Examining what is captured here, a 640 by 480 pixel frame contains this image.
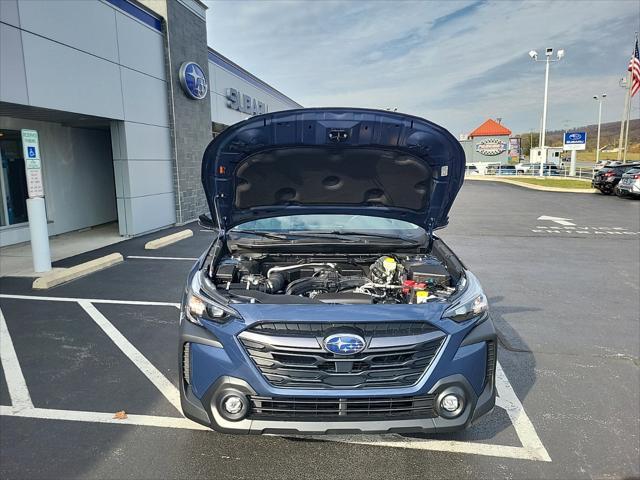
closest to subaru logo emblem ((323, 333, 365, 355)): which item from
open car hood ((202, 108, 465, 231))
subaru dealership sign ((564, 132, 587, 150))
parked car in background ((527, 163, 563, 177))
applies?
open car hood ((202, 108, 465, 231))

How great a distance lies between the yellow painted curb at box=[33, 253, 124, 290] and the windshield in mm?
4070

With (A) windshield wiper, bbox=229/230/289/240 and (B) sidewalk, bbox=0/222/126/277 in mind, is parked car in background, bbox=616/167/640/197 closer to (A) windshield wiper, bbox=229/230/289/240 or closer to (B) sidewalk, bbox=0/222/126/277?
(B) sidewalk, bbox=0/222/126/277

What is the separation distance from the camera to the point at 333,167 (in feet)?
12.2

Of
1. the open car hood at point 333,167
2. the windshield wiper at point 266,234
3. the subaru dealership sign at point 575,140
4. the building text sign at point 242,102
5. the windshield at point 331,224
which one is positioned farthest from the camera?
the subaru dealership sign at point 575,140

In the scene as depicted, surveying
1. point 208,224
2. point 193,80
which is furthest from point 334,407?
point 193,80

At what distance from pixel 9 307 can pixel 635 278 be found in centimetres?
903

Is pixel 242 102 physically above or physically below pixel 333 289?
above

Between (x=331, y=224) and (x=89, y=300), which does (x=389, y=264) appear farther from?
(x=89, y=300)

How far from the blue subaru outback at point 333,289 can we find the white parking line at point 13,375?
5.55 feet

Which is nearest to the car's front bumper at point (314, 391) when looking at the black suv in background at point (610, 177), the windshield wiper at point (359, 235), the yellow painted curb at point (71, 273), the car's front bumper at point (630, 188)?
the windshield wiper at point (359, 235)

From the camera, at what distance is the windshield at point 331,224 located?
12.8ft

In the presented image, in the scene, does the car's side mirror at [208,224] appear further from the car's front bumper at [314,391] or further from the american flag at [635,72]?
the american flag at [635,72]

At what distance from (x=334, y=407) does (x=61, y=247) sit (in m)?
9.11

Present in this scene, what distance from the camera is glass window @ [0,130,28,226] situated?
9.34m
